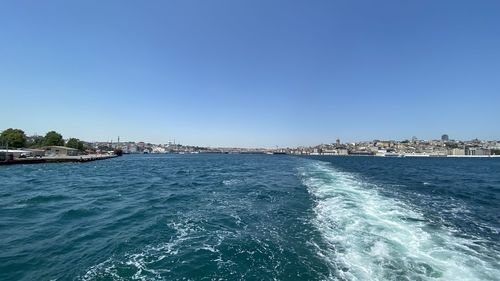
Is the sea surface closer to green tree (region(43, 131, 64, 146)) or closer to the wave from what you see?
the wave

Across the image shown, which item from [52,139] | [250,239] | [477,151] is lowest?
[250,239]

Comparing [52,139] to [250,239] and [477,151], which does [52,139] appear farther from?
[477,151]

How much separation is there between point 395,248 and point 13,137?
124m

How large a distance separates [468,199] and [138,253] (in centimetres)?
2417

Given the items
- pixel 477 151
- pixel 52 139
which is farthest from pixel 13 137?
pixel 477 151

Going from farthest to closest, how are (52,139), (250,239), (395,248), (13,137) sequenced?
(52,139)
(13,137)
(250,239)
(395,248)

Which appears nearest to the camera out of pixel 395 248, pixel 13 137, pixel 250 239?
pixel 395 248

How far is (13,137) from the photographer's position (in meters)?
98.6

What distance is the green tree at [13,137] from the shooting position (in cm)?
9781

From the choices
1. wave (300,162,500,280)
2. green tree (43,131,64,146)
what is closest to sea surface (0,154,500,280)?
wave (300,162,500,280)

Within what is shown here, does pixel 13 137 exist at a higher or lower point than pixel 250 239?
higher

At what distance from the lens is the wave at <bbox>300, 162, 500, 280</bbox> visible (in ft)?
27.4

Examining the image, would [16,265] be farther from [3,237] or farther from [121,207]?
[121,207]

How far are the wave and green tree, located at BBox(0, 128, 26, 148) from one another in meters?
118
